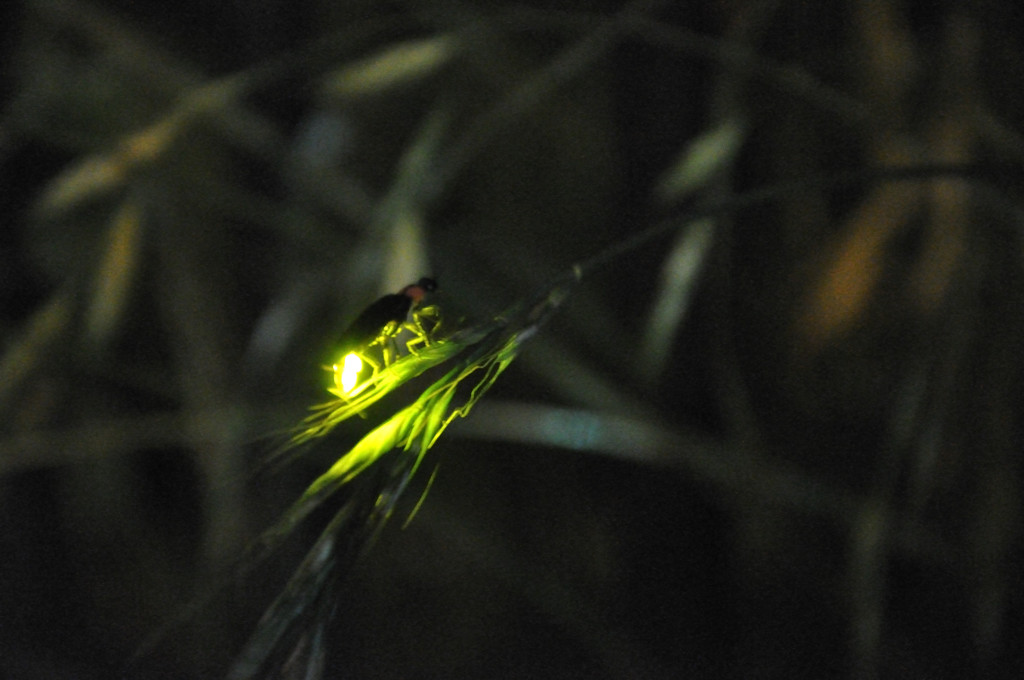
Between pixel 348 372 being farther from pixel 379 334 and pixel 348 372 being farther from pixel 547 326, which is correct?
pixel 547 326

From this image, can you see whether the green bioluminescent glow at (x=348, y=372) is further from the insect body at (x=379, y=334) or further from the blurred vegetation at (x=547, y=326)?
the blurred vegetation at (x=547, y=326)

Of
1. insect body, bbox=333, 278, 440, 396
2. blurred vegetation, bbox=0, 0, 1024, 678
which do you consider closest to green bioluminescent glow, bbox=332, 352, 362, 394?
insect body, bbox=333, 278, 440, 396

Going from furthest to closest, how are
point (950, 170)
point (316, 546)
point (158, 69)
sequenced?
1. point (158, 69)
2. point (950, 170)
3. point (316, 546)

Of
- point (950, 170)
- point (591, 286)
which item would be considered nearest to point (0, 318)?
point (591, 286)

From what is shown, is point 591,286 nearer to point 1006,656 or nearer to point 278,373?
point 278,373

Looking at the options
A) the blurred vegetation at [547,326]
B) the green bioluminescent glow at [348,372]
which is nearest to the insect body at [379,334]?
the green bioluminescent glow at [348,372]
